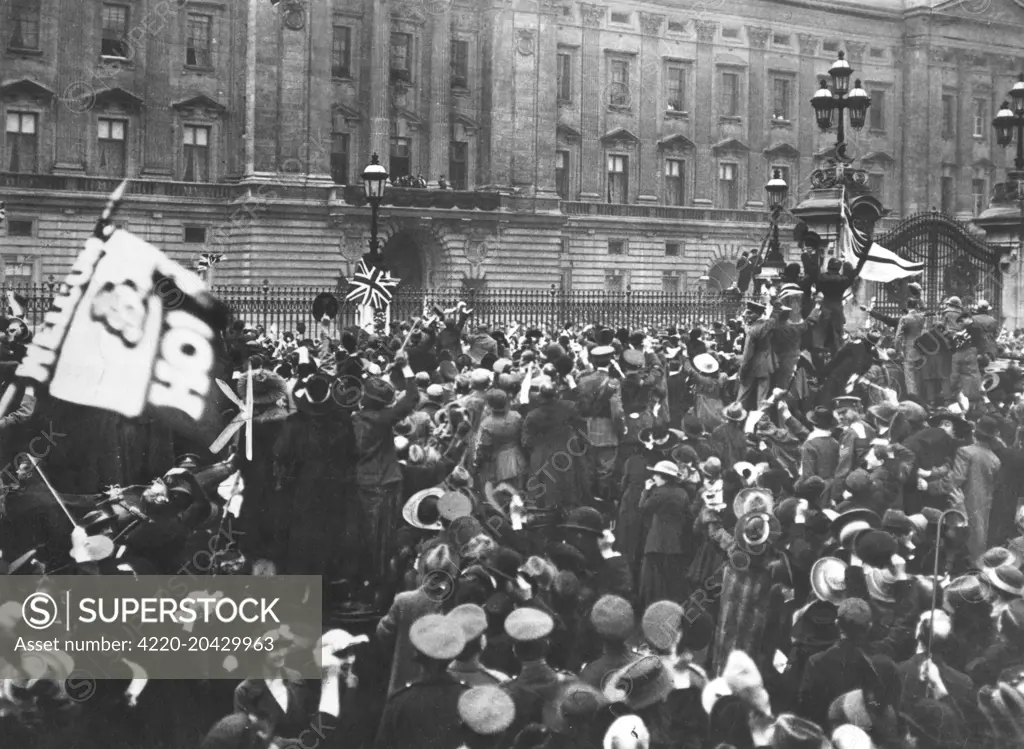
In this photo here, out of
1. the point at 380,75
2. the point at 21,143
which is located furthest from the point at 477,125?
the point at 21,143

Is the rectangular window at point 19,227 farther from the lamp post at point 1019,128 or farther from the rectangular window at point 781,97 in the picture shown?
the rectangular window at point 781,97

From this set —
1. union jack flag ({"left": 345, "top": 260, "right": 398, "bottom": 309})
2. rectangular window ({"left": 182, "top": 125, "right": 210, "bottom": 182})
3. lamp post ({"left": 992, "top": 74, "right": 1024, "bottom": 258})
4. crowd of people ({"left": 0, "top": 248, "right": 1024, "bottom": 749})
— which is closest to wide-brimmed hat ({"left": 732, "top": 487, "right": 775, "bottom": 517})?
crowd of people ({"left": 0, "top": 248, "right": 1024, "bottom": 749})

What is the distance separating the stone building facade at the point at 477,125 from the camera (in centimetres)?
4228

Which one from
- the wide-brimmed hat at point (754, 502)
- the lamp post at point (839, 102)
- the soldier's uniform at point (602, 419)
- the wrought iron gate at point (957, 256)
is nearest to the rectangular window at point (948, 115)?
the wrought iron gate at point (957, 256)

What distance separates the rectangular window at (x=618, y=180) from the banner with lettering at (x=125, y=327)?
155ft

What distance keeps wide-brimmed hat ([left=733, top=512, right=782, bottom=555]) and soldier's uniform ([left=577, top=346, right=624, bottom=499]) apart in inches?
175

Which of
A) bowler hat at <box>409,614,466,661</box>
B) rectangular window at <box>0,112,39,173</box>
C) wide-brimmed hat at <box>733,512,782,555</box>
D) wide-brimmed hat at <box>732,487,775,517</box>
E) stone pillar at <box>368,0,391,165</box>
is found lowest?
bowler hat at <box>409,614,466,661</box>

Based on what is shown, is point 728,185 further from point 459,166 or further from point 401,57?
point 401,57

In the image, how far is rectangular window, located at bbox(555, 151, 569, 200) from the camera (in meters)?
52.9

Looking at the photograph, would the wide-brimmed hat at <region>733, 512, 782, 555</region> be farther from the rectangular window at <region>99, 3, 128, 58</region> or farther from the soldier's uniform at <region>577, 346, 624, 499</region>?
the rectangular window at <region>99, 3, 128, 58</region>

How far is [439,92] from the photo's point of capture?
48.2 metres

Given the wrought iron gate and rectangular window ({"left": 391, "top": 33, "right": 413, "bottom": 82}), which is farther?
rectangular window ({"left": 391, "top": 33, "right": 413, "bottom": 82})

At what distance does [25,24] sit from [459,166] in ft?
52.4

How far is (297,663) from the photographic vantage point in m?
7.13
